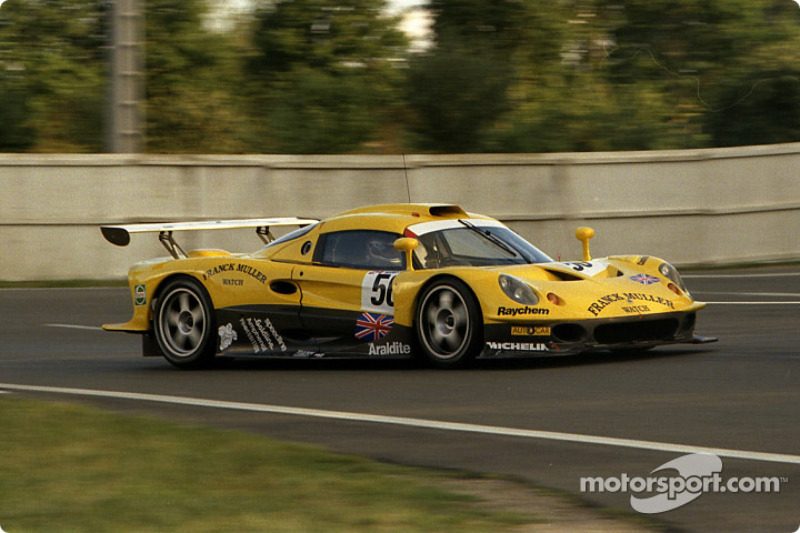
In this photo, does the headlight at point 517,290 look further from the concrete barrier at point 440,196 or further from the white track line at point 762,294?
the concrete barrier at point 440,196

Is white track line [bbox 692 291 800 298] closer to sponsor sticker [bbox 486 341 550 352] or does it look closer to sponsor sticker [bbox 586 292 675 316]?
sponsor sticker [bbox 586 292 675 316]

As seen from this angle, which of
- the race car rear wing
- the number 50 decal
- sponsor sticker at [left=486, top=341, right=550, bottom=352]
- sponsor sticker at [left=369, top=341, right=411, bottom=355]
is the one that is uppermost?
the race car rear wing

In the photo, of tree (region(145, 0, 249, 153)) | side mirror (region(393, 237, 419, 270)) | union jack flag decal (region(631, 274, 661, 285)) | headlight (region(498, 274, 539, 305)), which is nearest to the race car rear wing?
side mirror (region(393, 237, 419, 270))

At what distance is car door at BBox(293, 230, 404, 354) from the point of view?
1063 cm

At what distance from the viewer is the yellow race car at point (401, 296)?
10070 mm

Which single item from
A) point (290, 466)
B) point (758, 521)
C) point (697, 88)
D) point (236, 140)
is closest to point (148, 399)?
point (290, 466)

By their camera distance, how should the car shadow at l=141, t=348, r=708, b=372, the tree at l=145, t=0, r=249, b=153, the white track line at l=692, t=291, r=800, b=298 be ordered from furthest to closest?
1. the tree at l=145, t=0, r=249, b=153
2. the white track line at l=692, t=291, r=800, b=298
3. the car shadow at l=141, t=348, r=708, b=372

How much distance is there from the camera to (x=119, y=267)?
21.1 m

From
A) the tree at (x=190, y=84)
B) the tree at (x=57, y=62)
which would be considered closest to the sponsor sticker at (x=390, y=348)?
the tree at (x=190, y=84)

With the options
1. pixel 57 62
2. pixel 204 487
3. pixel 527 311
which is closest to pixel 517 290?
Answer: pixel 527 311

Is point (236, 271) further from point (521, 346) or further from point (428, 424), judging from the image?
point (428, 424)

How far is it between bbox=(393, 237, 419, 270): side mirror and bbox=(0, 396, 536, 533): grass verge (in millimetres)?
2923

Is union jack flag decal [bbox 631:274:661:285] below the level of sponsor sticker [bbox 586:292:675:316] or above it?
above

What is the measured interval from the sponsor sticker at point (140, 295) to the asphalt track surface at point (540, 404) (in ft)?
1.73
